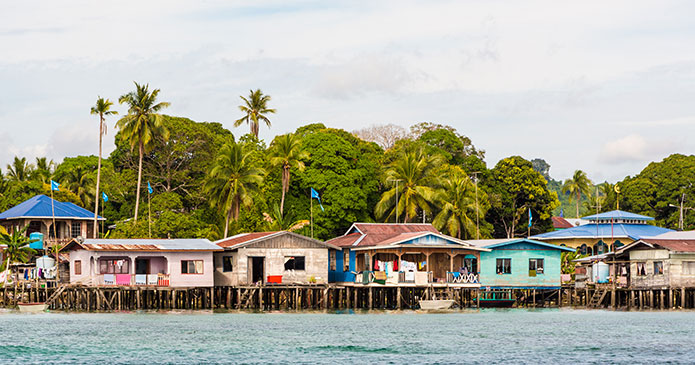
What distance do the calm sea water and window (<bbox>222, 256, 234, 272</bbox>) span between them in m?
5.28

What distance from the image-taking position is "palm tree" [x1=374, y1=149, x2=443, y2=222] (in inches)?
3140

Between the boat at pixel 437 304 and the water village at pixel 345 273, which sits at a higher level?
the water village at pixel 345 273

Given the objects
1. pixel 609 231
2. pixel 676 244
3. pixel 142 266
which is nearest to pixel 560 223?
pixel 609 231

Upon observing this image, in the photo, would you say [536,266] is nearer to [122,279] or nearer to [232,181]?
[232,181]

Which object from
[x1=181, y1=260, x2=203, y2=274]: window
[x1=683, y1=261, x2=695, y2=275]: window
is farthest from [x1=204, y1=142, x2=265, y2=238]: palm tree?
[x1=683, y1=261, x2=695, y2=275]: window

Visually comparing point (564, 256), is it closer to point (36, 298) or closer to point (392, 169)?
point (392, 169)

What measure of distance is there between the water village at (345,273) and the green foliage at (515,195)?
23.6 m

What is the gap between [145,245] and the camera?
6047 centimetres

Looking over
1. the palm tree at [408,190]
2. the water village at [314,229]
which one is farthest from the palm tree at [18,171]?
the palm tree at [408,190]

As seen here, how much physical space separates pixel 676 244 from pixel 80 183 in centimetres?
5546

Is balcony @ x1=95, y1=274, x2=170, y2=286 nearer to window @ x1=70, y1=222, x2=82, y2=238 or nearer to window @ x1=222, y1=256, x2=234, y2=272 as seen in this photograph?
window @ x1=222, y1=256, x2=234, y2=272

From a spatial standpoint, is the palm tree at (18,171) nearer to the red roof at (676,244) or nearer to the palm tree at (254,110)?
the palm tree at (254,110)

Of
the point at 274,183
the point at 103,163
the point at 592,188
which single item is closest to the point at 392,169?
the point at 274,183

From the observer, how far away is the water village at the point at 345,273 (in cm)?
6081
